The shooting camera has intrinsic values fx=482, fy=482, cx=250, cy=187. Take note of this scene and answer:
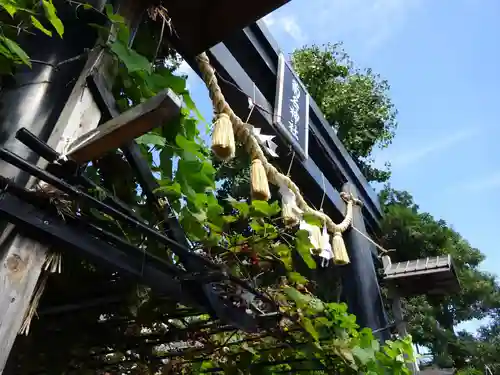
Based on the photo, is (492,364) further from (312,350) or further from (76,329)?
(76,329)

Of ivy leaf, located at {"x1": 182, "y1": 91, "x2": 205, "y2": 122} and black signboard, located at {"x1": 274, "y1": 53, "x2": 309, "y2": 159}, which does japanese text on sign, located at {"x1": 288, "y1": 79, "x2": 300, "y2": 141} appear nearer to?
black signboard, located at {"x1": 274, "y1": 53, "x2": 309, "y2": 159}

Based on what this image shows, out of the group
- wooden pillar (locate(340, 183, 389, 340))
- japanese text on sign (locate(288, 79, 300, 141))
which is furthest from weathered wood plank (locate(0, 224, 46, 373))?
wooden pillar (locate(340, 183, 389, 340))

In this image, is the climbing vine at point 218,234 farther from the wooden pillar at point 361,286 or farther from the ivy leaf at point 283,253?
the wooden pillar at point 361,286

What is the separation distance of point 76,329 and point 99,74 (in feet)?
3.32

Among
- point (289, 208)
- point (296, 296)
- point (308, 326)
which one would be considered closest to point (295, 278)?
point (296, 296)

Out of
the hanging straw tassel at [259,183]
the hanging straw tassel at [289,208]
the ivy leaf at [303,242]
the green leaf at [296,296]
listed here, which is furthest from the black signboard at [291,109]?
the green leaf at [296,296]

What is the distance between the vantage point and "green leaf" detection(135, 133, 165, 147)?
1.51m

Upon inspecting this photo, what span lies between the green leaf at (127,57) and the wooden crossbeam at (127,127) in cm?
33

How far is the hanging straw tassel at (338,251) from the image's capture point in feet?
9.57

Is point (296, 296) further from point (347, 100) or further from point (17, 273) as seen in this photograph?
point (347, 100)

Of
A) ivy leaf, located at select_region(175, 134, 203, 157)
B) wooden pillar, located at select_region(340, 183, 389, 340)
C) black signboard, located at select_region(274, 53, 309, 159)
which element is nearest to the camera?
ivy leaf, located at select_region(175, 134, 203, 157)

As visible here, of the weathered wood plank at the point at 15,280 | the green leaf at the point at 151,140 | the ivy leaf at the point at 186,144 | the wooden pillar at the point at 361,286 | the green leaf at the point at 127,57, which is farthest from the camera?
the wooden pillar at the point at 361,286

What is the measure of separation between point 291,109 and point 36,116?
1983 millimetres

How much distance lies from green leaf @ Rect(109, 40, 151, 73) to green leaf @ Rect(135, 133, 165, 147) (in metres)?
0.21
